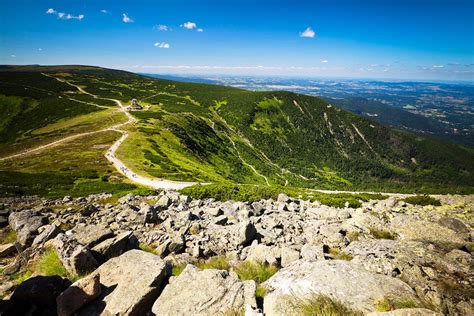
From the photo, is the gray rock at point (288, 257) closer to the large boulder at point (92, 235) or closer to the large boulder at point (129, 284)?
Answer: the large boulder at point (129, 284)

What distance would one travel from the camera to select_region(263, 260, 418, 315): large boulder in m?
7.54

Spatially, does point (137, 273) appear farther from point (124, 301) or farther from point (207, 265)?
point (207, 265)

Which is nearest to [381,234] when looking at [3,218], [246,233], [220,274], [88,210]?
[246,233]

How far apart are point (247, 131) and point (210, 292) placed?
156 m

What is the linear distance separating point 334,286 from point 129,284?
6721 millimetres

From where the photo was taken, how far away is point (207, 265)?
1170 cm

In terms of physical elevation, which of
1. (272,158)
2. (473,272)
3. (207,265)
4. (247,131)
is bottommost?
(272,158)

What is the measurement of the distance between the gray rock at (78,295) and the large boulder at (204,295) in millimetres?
1859

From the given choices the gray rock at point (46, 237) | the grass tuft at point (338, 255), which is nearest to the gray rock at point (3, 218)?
the gray rock at point (46, 237)

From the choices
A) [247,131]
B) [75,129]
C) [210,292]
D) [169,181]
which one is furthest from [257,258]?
[247,131]

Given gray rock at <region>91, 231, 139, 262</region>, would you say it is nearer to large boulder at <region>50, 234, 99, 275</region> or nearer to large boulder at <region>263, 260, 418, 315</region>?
large boulder at <region>50, 234, 99, 275</region>

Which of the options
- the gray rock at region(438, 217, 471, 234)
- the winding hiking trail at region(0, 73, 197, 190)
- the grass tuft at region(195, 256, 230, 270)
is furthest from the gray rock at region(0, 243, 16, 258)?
the winding hiking trail at region(0, 73, 197, 190)

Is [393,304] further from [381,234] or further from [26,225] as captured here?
[26,225]

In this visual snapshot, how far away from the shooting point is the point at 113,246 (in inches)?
427
